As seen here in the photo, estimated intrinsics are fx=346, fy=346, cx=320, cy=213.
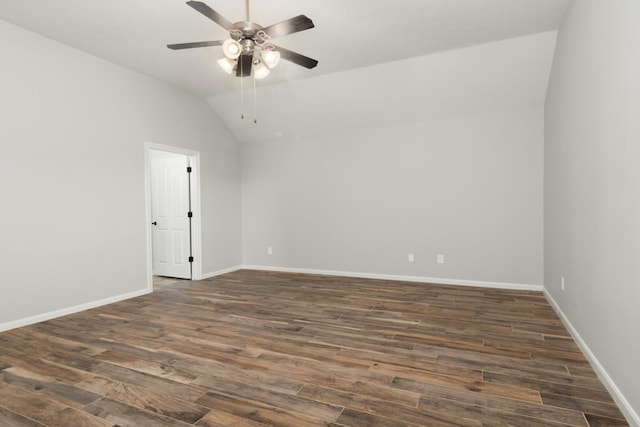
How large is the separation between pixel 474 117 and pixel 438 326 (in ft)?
10.5

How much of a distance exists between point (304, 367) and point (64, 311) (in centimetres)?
302

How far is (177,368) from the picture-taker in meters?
2.47

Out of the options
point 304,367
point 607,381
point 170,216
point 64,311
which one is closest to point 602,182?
point 607,381

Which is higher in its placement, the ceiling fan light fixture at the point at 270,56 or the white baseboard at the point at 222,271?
the ceiling fan light fixture at the point at 270,56

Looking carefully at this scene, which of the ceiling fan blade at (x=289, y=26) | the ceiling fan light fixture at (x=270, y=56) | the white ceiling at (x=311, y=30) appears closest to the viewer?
the ceiling fan blade at (x=289, y=26)

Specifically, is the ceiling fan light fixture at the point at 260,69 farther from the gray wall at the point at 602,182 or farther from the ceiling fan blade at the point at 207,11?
the gray wall at the point at 602,182

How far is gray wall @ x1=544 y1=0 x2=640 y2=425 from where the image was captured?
1.77 meters

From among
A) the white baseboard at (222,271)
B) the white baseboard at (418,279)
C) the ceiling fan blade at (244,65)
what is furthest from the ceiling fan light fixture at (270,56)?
the white baseboard at (222,271)

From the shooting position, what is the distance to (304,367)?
246cm

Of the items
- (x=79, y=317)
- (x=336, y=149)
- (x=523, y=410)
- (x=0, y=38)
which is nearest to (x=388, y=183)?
(x=336, y=149)

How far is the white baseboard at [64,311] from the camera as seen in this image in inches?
133

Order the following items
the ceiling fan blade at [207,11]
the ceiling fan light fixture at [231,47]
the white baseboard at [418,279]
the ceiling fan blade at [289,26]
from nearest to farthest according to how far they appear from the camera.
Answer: the ceiling fan blade at [207,11], the ceiling fan blade at [289,26], the ceiling fan light fixture at [231,47], the white baseboard at [418,279]

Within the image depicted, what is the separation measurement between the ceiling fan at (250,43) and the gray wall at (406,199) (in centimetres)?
289

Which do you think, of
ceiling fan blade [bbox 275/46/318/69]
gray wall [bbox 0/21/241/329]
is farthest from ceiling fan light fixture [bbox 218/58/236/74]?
gray wall [bbox 0/21/241/329]
